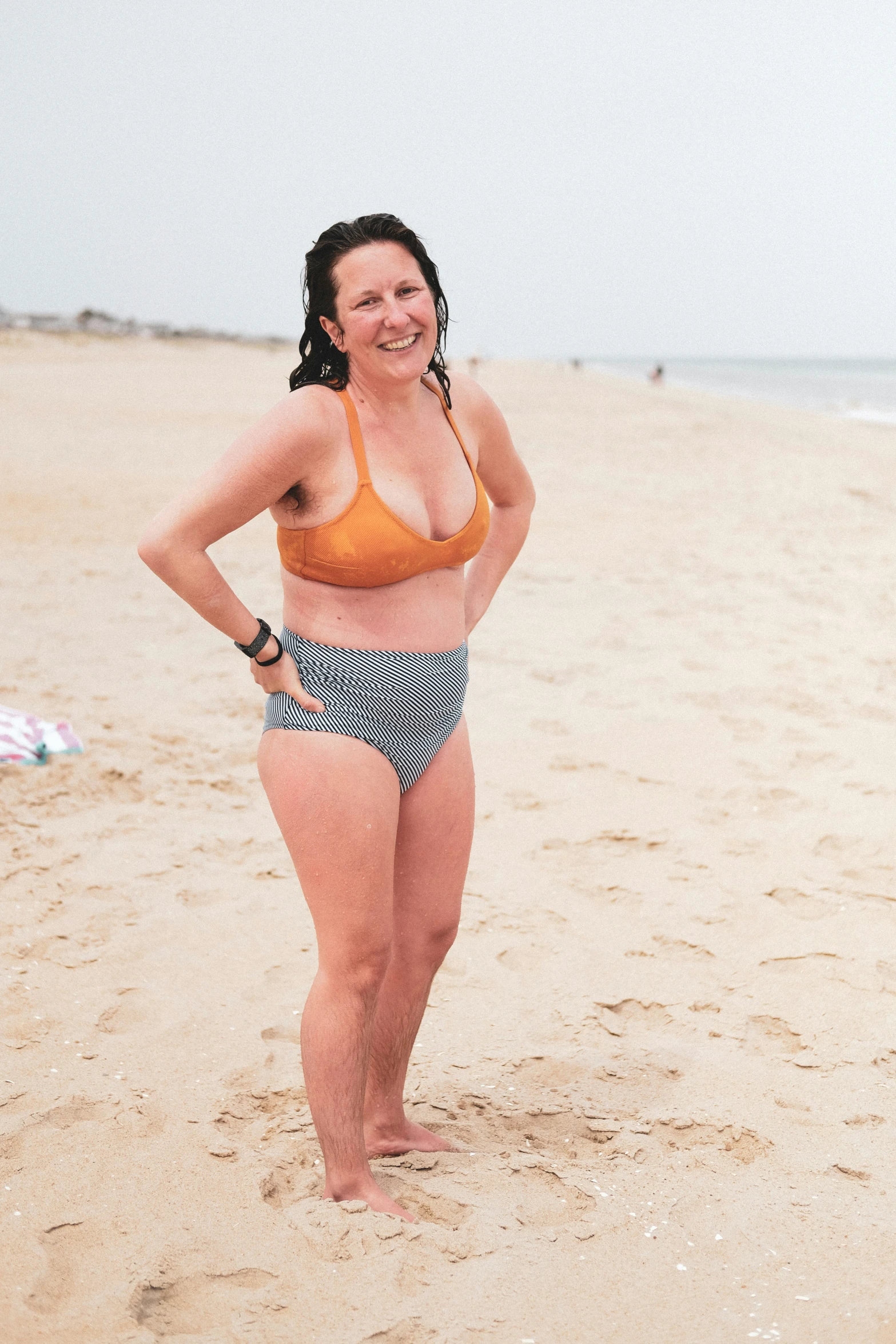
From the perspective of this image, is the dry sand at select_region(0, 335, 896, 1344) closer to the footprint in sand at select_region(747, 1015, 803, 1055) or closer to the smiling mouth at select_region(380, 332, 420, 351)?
the footprint in sand at select_region(747, 1015, 803, 1055)

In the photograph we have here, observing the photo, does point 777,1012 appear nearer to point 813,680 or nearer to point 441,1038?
point 441,1038

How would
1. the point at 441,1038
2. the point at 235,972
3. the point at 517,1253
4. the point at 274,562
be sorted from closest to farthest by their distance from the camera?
the point at 517,1253
the point at 441,1038
the point at 235,972
the point at 274,562

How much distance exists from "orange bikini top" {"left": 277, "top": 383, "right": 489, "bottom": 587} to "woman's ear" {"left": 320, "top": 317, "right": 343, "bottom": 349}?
0.12 m

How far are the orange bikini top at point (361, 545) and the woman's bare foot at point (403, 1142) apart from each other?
1280mm

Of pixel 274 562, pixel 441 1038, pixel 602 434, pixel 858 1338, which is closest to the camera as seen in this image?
pixel 858 1338

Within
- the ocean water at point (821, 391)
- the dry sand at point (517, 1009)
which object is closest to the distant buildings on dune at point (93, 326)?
the ocean water at point (821, 391)

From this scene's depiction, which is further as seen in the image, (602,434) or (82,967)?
(602,434)

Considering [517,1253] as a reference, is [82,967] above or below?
below

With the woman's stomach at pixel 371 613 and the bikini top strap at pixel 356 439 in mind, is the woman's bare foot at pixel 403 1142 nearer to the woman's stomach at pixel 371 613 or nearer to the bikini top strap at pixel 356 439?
the woman's stomach at pixel 371 613

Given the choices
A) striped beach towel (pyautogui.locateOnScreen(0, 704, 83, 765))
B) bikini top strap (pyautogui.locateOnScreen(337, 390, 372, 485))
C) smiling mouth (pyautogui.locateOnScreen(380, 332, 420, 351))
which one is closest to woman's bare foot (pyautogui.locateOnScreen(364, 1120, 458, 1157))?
bikini top strap (pyautogui.locateOnScreen(337, 390, 372, 485))

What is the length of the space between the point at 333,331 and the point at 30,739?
304 centimetres

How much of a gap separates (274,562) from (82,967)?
18.6 feet

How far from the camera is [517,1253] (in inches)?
86.0

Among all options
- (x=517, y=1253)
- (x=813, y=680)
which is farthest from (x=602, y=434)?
(x=517, y=1253)
